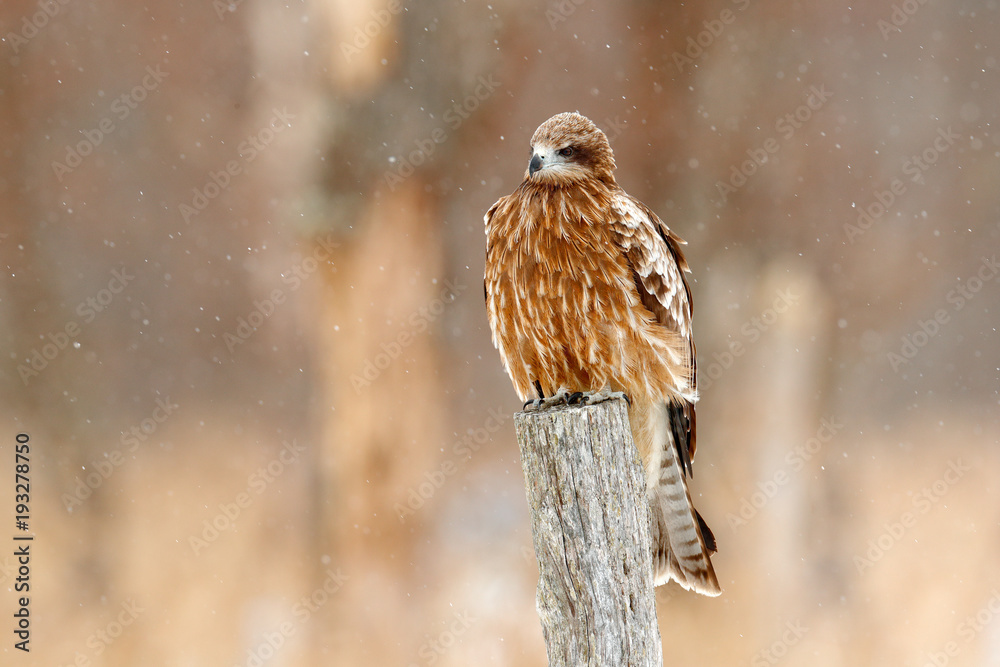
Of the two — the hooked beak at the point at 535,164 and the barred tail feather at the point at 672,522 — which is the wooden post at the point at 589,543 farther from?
the hooked beak at the point at 535,164

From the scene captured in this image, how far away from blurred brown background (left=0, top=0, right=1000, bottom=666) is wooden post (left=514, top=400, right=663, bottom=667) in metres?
2.77

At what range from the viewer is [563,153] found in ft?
6.75

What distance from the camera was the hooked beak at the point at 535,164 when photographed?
2031 millimetres

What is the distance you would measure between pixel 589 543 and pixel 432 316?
3.00 m

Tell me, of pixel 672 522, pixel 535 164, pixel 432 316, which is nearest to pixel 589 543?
pixel 672 522

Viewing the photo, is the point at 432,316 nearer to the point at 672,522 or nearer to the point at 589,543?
the point at 672,522

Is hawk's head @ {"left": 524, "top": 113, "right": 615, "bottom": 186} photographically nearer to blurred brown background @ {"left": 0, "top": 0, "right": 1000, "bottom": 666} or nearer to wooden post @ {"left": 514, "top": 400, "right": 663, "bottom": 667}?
wooden post @ {"left": 514, "top": 400, "right": 663, "bottom": 667}

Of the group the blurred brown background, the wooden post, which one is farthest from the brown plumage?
the blurred brown background

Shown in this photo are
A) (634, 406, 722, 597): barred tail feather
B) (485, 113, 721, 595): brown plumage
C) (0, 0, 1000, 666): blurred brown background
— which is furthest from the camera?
(0, 0, 1000, 666): blurred brown background

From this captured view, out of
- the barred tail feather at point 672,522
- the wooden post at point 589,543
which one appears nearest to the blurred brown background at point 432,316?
the barred tail feather at point 672,522

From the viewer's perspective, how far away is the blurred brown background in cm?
402

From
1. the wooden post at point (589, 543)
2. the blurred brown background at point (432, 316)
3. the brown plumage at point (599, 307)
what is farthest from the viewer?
the blurred brown background at point (432, 316)

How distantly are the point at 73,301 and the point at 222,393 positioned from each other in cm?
98

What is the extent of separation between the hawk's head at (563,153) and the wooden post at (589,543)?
762 millimetres
